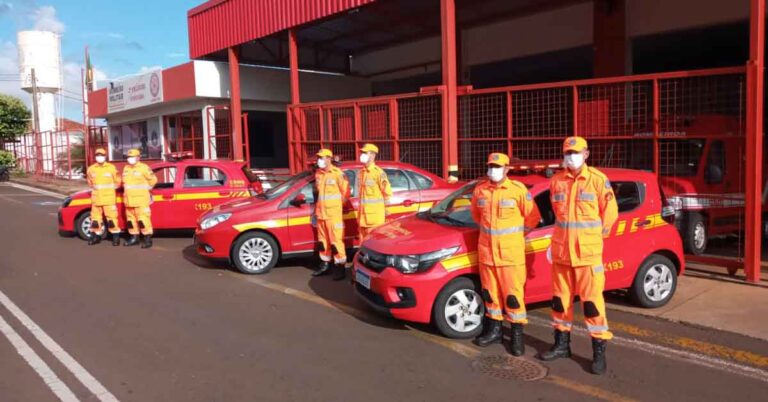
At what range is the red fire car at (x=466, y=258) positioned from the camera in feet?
17.4

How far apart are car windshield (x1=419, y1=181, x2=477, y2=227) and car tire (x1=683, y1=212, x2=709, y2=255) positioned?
3.82 metres

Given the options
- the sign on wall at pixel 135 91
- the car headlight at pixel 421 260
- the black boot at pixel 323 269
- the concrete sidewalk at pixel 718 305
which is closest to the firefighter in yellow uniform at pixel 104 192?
the black boot at pixel 323 269

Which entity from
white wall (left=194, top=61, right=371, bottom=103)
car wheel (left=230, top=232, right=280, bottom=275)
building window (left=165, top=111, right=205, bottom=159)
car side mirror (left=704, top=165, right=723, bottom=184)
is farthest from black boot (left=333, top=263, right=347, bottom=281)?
building window (left=165, top=111, right=205, bottom=159)

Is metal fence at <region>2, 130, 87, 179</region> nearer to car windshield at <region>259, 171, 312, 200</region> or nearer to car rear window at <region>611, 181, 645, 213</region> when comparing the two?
car windshield at <region>259, 171, 312, 200</region>

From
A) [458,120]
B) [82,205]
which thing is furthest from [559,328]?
[82,205]

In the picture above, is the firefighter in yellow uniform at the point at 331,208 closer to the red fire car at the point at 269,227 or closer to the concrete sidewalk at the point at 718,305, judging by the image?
the red fire car at the point at 269,227

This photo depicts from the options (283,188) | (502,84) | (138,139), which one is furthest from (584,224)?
(138,139)

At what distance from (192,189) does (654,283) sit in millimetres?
7912

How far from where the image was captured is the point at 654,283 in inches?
242

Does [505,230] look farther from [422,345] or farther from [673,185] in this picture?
[673,185]

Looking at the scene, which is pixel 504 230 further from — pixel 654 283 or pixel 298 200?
pixel 298 200

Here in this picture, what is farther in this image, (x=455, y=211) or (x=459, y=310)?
(x=455, y=211)

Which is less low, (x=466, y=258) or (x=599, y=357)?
(x=466, y=258)

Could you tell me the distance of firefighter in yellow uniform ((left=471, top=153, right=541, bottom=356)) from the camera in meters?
4.91
